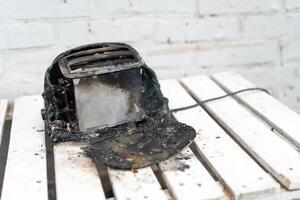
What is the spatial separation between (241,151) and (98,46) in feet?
1.28

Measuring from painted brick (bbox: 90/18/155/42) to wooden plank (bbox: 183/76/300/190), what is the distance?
0.22 metres

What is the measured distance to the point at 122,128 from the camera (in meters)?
0.96

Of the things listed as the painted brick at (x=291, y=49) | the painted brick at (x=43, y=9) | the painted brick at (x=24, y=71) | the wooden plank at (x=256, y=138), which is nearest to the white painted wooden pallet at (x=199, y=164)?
the wooden plank at (x=256, y=138)

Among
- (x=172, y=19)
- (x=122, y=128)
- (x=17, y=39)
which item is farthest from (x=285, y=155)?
(x=17, y=39)

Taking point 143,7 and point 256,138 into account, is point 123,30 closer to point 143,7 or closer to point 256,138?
point 143,7

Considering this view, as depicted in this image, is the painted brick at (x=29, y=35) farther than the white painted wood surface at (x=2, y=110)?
Yes

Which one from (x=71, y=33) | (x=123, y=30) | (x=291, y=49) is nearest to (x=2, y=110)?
(x=71, y=33)

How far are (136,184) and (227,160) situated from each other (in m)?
0.19

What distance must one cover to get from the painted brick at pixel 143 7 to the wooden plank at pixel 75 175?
1.56ft

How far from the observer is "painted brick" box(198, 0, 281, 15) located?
1319 millimetres

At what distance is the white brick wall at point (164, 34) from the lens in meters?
1.21

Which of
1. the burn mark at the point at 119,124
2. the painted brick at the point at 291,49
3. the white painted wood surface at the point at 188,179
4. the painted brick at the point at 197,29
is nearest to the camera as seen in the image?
the white painted wood surface at the point at 188,179

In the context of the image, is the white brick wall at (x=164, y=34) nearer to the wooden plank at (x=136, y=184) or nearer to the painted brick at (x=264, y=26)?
the painted brick at (x=264, y=26)

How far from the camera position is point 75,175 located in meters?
0.80
